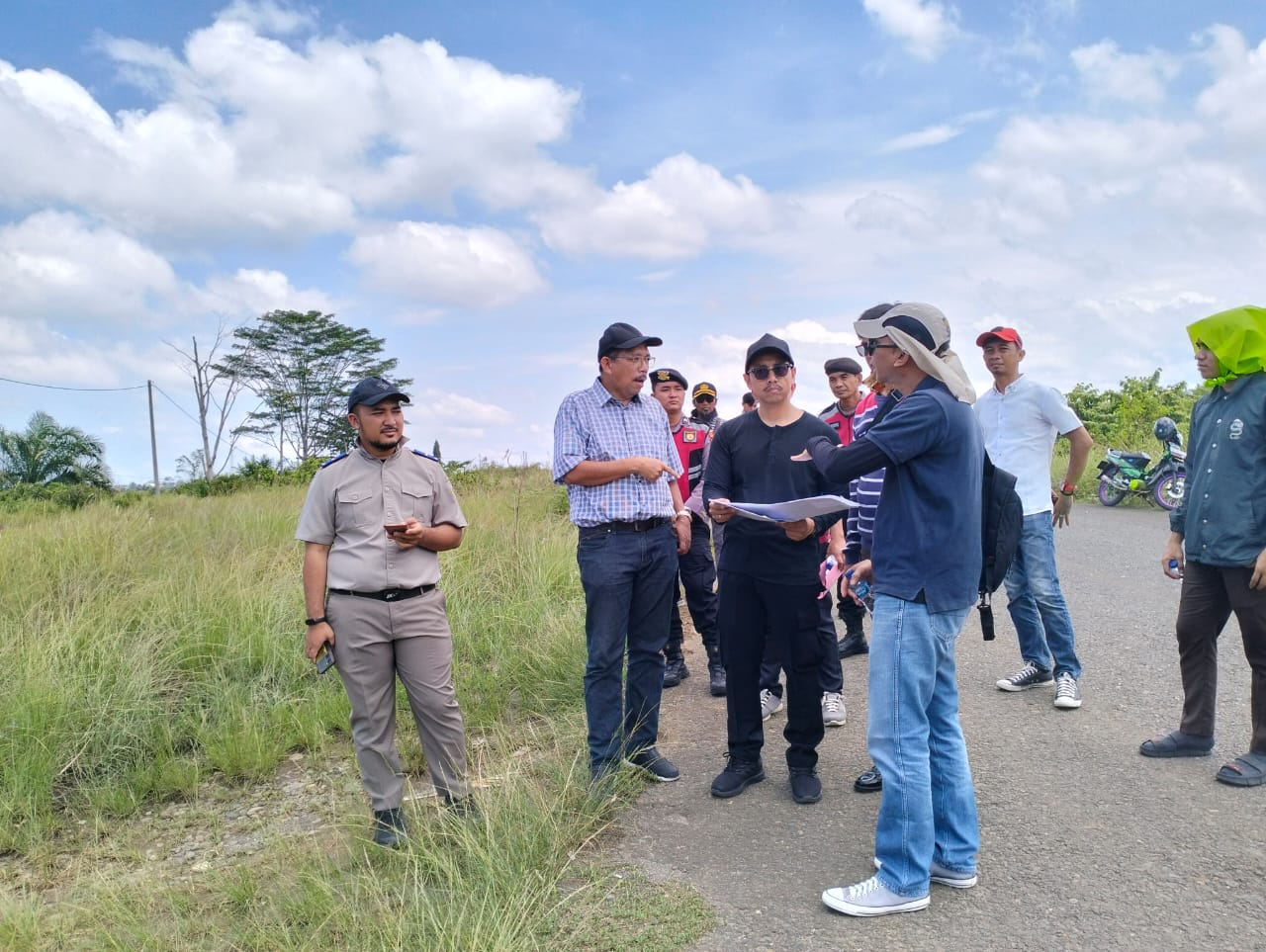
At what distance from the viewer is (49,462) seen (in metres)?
23.1

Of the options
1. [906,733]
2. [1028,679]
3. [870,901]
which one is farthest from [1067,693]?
[870,901]

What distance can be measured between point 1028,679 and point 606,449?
10.1 ft

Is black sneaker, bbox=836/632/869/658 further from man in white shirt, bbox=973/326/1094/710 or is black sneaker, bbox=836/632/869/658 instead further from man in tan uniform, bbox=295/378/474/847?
man in tan uniform, bbox=295/378/474/847

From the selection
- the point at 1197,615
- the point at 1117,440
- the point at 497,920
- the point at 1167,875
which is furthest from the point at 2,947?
the point at 1117,440

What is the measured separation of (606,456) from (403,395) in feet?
3.18

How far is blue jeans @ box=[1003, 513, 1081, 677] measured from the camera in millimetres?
5156

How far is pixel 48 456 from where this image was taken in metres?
23.1

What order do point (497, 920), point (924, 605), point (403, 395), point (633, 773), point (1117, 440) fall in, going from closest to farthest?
point (497, 920) < point (924, 605) < point (403, 395) < point (633, 773) < point (1117, 440)

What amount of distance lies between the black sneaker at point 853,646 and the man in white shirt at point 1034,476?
130cm

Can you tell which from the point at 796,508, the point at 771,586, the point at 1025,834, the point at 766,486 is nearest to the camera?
the point at 796,508

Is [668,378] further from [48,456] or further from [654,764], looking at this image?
[48,456]

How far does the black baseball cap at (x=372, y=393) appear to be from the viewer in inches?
154

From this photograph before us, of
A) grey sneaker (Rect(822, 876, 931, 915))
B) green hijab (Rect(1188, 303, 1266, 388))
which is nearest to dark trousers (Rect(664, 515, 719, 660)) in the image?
grey sneaker (Rect(822, 876, 931, 915))

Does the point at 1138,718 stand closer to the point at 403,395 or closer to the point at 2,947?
the point at 403,395
